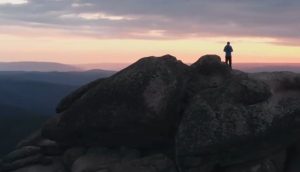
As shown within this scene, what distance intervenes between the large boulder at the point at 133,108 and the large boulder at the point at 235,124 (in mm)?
1937

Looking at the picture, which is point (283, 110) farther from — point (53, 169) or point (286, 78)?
point (53, 169)

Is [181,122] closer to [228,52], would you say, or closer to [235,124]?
[235,124]

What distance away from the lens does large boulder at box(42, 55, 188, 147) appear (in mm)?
39531

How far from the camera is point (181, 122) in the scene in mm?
38812

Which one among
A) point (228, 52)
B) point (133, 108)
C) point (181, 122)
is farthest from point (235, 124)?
point (228, 52)

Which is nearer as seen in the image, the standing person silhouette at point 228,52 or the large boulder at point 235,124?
the large boulder at point 235,124

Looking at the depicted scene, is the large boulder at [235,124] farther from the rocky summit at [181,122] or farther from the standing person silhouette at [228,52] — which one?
the standing person silhouette at [228,52]

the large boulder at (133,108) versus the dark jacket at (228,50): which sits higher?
the dark jacket at (228,50)

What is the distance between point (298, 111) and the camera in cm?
3909

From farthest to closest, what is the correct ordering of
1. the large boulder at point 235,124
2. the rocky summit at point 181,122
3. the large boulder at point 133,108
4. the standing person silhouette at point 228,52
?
1. the standing person silhouette at point 228,52
2. the large boulder at point 133,108
3. the rocky summit at point 181,122
4. the large boulder at point 235,124

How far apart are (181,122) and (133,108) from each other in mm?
3909

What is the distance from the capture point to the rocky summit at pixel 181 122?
124ft

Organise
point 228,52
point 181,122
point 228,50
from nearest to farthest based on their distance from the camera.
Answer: point 181,122, point 228,50, point 228,52

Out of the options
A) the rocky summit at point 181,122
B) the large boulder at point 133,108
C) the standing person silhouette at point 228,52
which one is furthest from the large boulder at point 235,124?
the standing person silhouette at point 228,52
